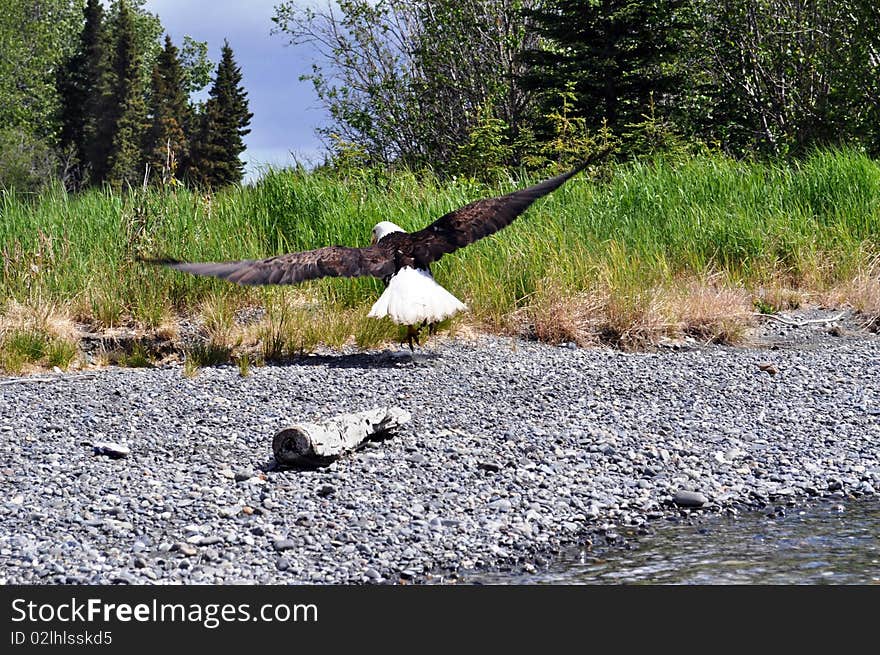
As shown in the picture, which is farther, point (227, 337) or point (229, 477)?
point (227, 337)

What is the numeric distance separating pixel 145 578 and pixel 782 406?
4.52 metres

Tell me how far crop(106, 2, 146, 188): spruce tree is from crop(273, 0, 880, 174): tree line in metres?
19.1

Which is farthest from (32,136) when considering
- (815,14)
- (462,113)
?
(815,14)

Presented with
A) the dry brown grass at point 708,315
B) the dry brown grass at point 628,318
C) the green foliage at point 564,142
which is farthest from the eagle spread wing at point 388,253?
the green foliage at point 564,142

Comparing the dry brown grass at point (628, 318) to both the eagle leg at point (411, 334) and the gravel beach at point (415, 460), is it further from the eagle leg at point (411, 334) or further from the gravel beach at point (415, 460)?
the eagle leg at point (411, 334)

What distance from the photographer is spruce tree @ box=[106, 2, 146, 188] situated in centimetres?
3956

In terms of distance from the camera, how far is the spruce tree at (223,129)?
133 feet

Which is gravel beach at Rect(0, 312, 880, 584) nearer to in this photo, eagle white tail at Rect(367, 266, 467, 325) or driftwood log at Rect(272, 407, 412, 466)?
driftwood log at Rect(272, 407, 412, 466)

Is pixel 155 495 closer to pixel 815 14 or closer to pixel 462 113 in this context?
pixel 815 14

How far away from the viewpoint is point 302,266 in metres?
7.29

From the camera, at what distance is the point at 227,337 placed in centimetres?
837

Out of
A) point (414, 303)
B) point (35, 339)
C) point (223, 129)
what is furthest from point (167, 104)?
point (414, 303)

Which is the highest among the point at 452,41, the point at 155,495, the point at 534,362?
the point at 452,41

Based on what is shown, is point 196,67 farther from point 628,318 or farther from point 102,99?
point 628,318
